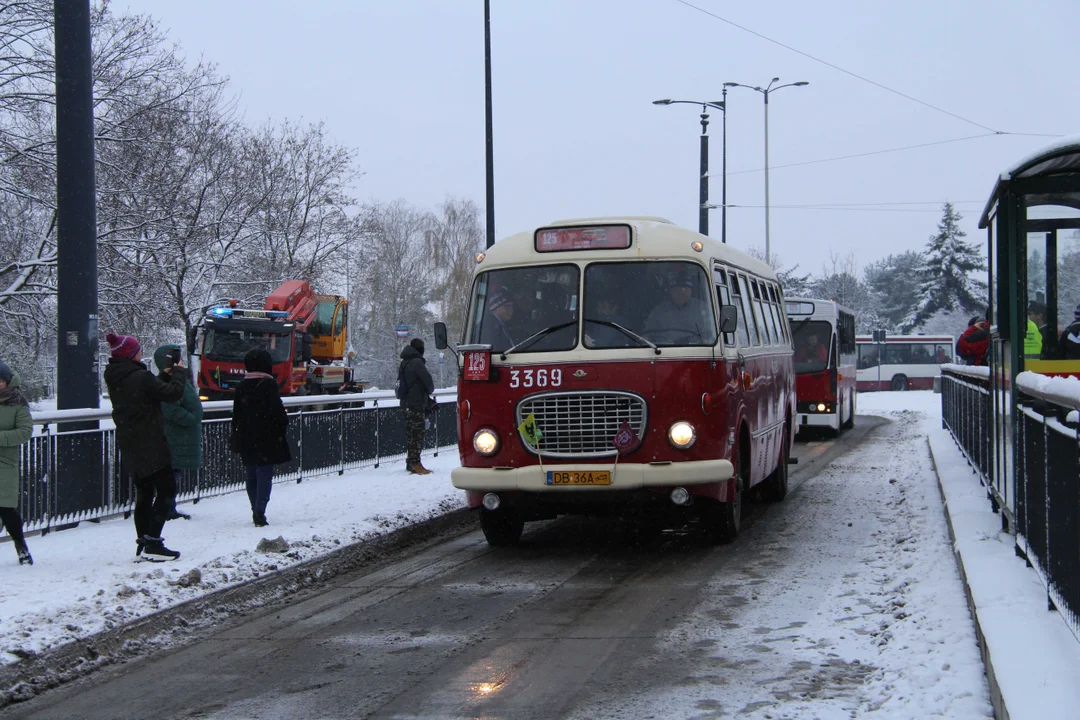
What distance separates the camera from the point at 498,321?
10.8 metres

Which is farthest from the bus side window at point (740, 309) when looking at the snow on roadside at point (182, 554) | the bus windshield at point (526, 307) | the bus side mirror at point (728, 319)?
the snow on roadside at point (182, 554)

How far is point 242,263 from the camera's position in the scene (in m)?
42.6

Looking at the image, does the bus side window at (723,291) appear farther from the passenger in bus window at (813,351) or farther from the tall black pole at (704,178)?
the tall black pole at (704,178)

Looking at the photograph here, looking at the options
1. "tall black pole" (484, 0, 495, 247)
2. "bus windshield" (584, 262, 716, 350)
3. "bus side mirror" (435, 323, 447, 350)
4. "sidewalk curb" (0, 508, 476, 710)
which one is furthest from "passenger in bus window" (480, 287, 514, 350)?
"tall black pole" (484, 0, 495, 247)

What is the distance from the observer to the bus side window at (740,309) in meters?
11.7

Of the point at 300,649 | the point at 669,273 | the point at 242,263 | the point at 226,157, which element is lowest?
the point at 300,649

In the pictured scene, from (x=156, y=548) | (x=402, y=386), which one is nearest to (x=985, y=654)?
(x=156, y=548)

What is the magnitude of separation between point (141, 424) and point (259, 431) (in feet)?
6.09

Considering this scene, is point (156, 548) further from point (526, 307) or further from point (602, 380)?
point (602, 380)

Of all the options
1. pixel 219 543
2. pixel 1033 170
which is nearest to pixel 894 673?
pixel 1033 170

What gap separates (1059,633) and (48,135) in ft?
71.8

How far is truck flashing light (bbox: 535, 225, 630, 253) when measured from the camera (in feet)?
35.4

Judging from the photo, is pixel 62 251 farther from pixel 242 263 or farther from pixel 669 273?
pixel 242 263

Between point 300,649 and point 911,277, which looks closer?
point 300,649
